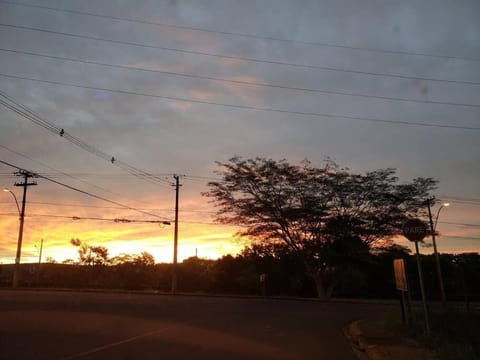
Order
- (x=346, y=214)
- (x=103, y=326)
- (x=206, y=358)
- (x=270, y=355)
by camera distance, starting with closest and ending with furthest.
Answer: (x=206, y=358) < (x=270, y=355) < (x=103, y=326) < (x=346, y=214)

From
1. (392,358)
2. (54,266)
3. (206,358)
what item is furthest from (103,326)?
(54,266)

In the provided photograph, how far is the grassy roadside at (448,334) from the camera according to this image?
28.7ft

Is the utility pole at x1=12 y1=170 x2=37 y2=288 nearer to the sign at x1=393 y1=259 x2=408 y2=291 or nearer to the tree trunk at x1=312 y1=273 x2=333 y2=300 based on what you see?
the tree trunk at x1=312 y1=273 x2=333 y2=300

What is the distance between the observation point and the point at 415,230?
12.5m

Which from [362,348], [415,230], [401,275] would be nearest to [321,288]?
[401,275]

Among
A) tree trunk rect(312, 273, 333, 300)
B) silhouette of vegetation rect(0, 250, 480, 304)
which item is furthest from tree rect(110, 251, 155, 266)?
tree trunk rect(312, 273, 333, 300)

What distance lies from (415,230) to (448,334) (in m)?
2.66

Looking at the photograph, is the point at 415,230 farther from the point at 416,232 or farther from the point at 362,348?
the point at 362,348

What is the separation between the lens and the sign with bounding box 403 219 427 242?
12.4 metres

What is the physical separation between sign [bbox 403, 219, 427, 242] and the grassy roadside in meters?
2.37

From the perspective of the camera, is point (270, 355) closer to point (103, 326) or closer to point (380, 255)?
point (103, 326)

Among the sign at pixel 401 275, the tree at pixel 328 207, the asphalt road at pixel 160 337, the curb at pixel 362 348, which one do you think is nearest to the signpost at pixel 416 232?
the sign at pixel 401 275

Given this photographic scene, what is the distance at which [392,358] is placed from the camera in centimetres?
943

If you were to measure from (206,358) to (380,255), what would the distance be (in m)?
38.4
